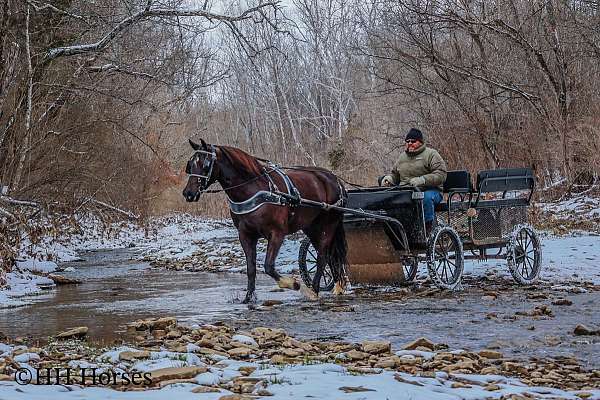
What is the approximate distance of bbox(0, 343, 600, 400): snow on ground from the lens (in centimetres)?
520

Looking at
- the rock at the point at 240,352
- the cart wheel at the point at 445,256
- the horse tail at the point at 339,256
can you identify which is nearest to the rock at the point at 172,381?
the rock at the point at 240,352

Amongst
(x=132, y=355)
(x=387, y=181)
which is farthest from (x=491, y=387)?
(x=387, y=181)

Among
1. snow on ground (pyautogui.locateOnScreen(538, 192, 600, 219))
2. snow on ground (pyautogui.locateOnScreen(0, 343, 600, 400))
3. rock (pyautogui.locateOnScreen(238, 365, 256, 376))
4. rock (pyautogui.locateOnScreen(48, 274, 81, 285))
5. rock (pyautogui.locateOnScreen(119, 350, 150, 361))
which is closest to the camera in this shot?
snow on ground (pyautogui.locateOnScreen(0, 343, 600, 400))

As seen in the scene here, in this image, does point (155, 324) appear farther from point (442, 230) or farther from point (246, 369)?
point (442, 230)

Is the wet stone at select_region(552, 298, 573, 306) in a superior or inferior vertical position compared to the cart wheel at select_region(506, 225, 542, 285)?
inferior

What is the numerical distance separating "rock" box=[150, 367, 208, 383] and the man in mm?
6690

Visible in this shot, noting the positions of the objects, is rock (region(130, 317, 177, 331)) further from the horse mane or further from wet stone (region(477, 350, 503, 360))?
wet stone (region(477, 350, 503, 360))

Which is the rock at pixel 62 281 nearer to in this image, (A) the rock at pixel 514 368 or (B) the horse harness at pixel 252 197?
(B) the horse harness at pixel 252 197

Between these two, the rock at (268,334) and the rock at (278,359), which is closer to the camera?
the rock at (278,359)

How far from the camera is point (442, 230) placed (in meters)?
11.9

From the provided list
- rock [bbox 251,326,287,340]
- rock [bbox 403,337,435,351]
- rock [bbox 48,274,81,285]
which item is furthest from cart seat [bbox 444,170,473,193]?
rock [bbox 48,274,81,285]

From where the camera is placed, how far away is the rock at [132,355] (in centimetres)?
658

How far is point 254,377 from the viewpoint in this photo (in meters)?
5.84

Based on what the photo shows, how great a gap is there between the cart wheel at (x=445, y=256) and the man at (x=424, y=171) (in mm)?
273
